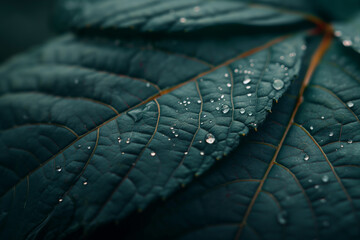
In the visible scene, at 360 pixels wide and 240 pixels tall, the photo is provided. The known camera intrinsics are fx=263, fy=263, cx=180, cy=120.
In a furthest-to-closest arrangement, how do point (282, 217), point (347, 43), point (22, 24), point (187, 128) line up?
point (22, 24) < point (347, 43) < point (187, 128) < point (282, 217)

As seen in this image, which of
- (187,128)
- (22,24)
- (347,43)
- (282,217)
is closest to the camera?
(282,217)

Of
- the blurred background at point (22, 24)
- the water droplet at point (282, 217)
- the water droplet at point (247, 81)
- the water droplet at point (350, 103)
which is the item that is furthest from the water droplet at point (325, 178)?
the blurred background at point (22, 24)

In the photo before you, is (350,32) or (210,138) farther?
(350,32)

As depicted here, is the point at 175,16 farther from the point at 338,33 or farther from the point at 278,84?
the point at 338,33

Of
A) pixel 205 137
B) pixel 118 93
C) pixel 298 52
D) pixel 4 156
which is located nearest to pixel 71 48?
pixel 118 93

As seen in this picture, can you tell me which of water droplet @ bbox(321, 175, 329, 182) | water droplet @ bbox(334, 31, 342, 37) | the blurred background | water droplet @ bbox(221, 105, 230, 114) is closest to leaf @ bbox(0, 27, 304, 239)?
water droplet @ bbox(221, 105, 230, 114)

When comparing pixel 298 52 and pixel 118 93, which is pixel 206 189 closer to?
pixel 118 93

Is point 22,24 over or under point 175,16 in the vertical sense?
over

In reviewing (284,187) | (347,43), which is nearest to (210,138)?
(284,187)
